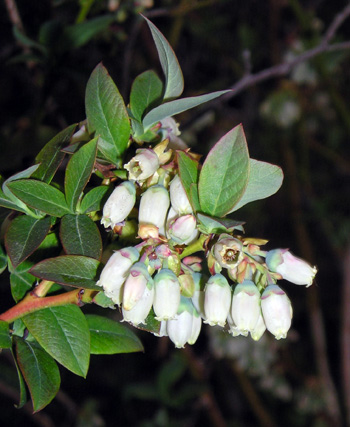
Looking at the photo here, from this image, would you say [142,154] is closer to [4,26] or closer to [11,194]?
[11,194]

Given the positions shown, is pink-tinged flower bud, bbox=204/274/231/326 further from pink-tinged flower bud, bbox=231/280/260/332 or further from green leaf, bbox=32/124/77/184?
green leaf, bbox=32/124/77/184

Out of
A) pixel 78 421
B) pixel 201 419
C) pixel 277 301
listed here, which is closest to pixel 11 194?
pixel 277 301

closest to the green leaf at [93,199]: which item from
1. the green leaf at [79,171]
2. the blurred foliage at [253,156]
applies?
the green leaf at [79,171]

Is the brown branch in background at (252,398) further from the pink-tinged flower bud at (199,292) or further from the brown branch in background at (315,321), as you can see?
the pink-tinged flower bud at (199,292)

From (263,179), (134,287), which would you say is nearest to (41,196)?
(134,287)

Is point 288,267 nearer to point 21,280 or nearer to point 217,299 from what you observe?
point 217,299

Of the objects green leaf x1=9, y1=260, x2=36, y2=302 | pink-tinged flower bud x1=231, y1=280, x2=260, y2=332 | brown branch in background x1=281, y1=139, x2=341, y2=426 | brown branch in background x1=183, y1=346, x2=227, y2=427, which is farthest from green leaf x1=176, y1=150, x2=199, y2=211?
brown branch in background x1=281, y1=139, x2=341, y2=426
